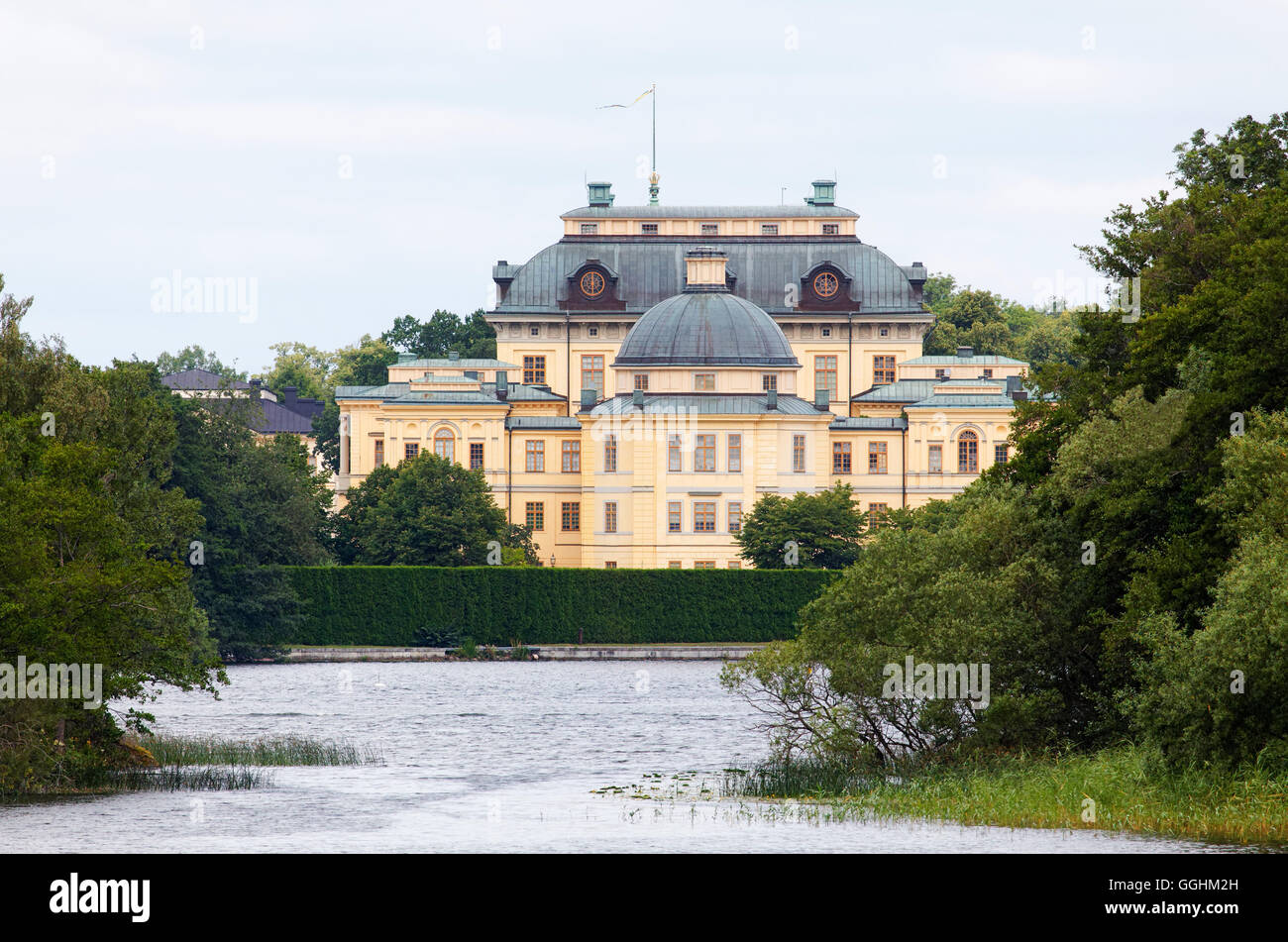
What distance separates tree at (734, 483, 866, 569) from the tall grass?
150ft

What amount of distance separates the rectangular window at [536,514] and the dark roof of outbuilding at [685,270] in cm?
1449

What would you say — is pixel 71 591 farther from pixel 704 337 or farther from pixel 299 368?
pixel 299 368

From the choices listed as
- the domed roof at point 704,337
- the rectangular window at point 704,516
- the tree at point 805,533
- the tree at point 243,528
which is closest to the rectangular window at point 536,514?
the domed roof at point 704,337

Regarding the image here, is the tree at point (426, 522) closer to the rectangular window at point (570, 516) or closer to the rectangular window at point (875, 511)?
the rectangular window at point (570, 516)

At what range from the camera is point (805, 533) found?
8806 centimetres

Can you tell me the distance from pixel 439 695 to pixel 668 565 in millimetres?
33581

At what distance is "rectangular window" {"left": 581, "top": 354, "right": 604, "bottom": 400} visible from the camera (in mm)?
111438

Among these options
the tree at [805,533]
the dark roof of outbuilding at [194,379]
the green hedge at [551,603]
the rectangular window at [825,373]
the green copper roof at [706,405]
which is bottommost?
the green hedge at [551,603]

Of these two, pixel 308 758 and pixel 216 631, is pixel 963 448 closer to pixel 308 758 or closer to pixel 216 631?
pixel 216 631

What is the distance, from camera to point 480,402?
10044 centimetres

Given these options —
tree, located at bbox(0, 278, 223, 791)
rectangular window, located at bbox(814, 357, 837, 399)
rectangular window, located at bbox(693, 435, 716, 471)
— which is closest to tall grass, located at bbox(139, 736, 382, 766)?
tree, located at bbox(0, 278, 223, 791)

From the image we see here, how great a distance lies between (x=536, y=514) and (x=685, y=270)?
18491 mm

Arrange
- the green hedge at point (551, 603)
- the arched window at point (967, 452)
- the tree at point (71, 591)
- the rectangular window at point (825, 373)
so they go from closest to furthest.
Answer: the tree at point (71, 591) < the green hedge at point (551, 603) < the arched window at point (967, 452) < the rectangular window at point (825, 373)

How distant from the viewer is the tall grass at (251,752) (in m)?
38.7
